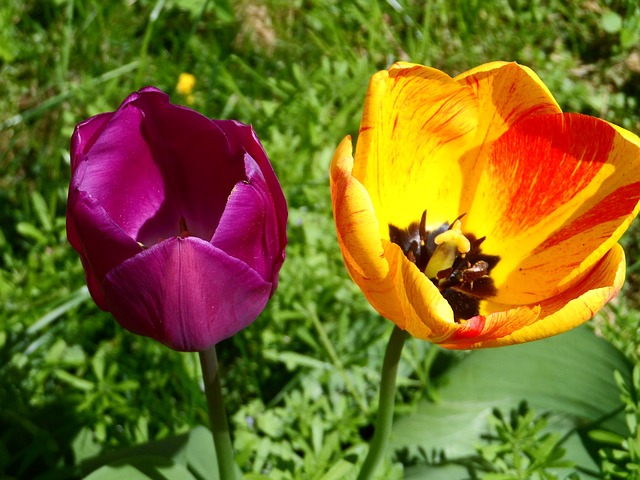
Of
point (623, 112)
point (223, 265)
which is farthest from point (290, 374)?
point (623, 112)

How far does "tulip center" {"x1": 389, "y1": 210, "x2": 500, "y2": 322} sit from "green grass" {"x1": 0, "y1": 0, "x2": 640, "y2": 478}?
33 cm

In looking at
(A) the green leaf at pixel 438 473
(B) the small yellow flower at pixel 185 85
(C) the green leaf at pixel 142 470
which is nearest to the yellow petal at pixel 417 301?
(C) the green leaf at pixel 142 470

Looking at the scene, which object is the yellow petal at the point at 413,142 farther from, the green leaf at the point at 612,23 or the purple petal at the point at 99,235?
the green leaf at the point at 612,23

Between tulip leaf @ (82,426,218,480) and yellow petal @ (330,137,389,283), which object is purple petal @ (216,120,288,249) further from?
tulip leaf @ (82,426,218,480)

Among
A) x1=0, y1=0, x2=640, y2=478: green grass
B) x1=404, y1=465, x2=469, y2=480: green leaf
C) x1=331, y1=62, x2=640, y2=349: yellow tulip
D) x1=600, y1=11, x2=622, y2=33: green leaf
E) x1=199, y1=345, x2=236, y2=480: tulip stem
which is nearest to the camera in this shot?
x1=331, y1=62, x2=640, y2=349: yellow tulip

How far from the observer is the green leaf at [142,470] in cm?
119

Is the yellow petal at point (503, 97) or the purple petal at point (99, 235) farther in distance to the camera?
the yellow petal at point (503, 97)

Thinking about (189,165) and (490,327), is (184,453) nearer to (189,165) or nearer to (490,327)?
(189,165)

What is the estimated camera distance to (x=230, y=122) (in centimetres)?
100

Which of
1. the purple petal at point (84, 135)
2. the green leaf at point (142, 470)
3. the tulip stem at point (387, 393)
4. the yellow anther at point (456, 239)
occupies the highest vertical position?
the purple petal at point (84, 135)

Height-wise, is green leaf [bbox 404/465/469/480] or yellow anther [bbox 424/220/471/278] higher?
yellow anther [bbox 424/220/471/278]

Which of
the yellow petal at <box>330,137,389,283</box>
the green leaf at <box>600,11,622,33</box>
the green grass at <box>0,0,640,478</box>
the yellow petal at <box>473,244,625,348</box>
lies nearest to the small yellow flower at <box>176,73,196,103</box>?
the green grass at <box>0,0,640,478</box>

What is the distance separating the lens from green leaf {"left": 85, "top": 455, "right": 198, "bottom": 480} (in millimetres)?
1186

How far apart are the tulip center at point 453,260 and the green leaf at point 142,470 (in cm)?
49
